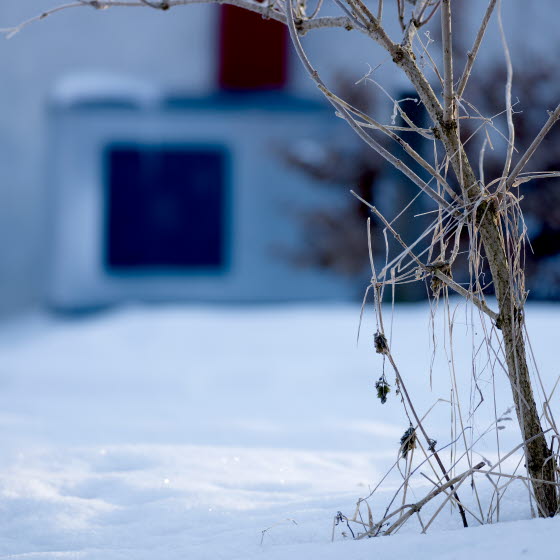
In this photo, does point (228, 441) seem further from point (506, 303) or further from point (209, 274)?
point (209, 274)

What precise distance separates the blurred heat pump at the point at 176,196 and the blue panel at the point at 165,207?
0.01 metres

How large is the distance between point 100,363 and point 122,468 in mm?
2335

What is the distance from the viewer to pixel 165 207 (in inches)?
341

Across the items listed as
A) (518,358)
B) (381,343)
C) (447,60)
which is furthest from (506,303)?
(447,60)

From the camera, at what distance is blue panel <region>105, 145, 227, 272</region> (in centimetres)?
852

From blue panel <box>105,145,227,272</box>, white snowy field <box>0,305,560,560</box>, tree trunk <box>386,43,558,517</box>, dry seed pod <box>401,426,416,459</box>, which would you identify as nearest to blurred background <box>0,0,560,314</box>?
blue panel <box>105,145,227,272</box>

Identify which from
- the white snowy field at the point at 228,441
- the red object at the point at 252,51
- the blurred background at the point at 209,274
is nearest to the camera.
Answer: the white snowy field at the point at 228,441

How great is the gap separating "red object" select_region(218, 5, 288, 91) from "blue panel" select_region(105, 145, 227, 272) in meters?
1.23

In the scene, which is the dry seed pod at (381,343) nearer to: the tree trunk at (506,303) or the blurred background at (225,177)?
the tree trunk at (506,303)

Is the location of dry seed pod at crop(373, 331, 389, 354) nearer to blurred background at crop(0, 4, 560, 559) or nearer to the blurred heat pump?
blurred background at crop(0, 4, 560, 559)

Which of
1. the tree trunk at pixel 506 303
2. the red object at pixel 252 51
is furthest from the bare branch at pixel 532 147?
the red object at pixel 252 51

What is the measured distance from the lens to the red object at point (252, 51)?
9.13m

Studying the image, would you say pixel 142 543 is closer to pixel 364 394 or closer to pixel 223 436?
pixel 223 436

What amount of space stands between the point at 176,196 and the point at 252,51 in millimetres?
1971
